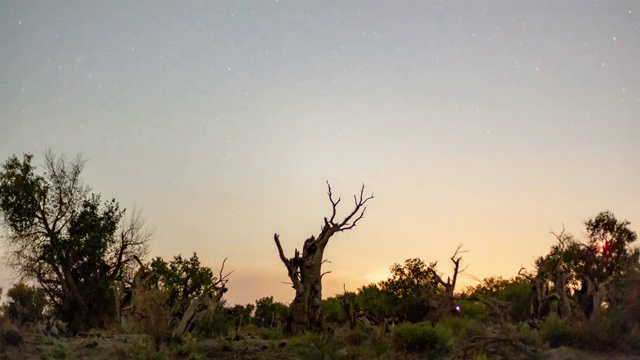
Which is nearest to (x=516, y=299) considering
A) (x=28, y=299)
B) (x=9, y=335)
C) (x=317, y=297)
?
(x=317, y=297)

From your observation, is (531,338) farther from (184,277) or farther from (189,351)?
(184,277)

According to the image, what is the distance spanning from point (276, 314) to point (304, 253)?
76.6ft

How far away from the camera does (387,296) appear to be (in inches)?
1939

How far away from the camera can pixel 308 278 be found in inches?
1244

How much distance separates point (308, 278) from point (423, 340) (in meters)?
8.84

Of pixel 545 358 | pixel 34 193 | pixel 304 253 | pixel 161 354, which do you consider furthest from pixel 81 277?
pixel 545 358

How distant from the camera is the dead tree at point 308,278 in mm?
30750

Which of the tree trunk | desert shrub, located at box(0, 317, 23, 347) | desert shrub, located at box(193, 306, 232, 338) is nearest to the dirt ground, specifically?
desert shrub, located at box(0, 317, 23, 347)

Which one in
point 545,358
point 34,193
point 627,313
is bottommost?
point 545,358

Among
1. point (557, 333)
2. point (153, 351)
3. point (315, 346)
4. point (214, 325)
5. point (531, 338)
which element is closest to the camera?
point (153, 351)

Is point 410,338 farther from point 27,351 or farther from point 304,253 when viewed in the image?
point 27,351

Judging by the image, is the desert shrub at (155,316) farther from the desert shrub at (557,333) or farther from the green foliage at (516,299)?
the green foliage at (516,299)

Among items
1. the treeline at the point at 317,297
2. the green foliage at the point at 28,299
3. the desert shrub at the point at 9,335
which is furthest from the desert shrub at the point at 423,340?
the green foliage at the point at 28,299

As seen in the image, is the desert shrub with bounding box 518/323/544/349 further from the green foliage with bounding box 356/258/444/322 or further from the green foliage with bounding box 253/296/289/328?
the green foliage with bounding box 253/296/289/328
